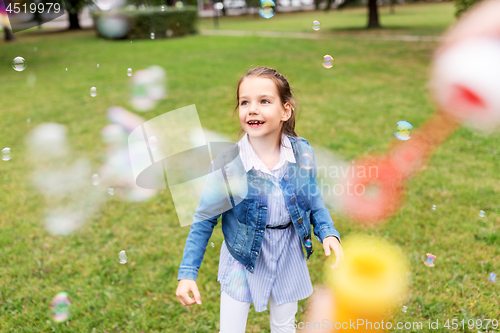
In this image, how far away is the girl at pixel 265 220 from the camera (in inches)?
58.6

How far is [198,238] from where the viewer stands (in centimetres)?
161

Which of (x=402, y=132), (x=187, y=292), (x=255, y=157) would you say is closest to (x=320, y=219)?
(x=255, y=157)

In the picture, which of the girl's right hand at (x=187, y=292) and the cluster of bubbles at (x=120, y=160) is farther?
the cluster of bubbles at (x=120, y=160)

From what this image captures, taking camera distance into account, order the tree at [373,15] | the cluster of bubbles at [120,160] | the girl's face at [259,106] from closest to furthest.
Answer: the girl's face at [259,106] → the cluster of bubbles at [120,160] → the tree at [373,15]

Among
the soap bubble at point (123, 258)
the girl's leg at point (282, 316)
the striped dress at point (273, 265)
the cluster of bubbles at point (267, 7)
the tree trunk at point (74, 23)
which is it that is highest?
the cluster of bubbles at point (267, 7)

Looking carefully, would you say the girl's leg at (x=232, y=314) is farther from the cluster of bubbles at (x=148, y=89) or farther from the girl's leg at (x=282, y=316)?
the cluster of bubbles at (x=148, y=89)

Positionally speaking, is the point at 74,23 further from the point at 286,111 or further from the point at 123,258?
the point at 286,111

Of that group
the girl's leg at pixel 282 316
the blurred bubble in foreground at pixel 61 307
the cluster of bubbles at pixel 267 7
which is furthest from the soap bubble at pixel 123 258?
the cluster of bubbles at pixel 267 7

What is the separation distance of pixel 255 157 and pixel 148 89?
23.1ft

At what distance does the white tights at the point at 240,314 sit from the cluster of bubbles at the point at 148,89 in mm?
5992

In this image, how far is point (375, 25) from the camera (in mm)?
21031

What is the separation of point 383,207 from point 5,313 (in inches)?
127

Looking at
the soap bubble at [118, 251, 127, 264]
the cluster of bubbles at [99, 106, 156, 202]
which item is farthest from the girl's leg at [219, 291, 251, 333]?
the cluster of bubbles at [99, 106, 156, 202]

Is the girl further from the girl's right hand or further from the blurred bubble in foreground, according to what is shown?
the blurred bubble in foreground
